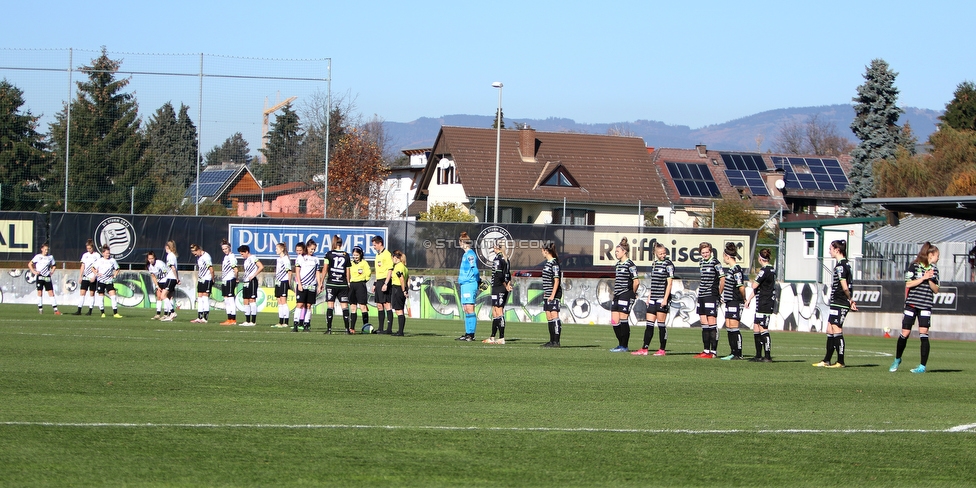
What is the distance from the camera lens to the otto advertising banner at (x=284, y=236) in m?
31.3

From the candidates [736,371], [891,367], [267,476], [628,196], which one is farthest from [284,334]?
[628,196]

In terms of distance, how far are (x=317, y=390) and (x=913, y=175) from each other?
45.6 m

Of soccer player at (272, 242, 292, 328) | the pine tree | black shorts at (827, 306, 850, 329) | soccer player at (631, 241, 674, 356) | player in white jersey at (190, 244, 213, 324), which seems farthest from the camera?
the pine tree

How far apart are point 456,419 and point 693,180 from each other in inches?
2418

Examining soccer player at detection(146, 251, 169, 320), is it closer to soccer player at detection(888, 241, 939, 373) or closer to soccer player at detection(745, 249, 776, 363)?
soccer player at detection(745, 249, 776, 363)

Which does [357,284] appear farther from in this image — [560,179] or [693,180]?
[693,180]

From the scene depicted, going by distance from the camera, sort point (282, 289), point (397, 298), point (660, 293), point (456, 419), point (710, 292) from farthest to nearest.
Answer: point (282, 289) → point (397, 298) → point (660, 293) → point (710, 292) → point (456, 419)

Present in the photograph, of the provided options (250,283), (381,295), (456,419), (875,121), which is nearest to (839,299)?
(456,419)

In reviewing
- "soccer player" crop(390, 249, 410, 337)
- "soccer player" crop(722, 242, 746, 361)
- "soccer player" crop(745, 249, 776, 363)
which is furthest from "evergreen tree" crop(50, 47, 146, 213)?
"soccer player" crop(745, 249, 776, 363)

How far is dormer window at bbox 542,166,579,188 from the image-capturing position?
5606 centimetres

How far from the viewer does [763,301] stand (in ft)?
51.5

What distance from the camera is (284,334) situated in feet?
64.6

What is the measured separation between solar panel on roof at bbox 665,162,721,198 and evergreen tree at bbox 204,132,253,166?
4123cm

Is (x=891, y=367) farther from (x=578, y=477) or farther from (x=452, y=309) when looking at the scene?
(x=452, y=309)
